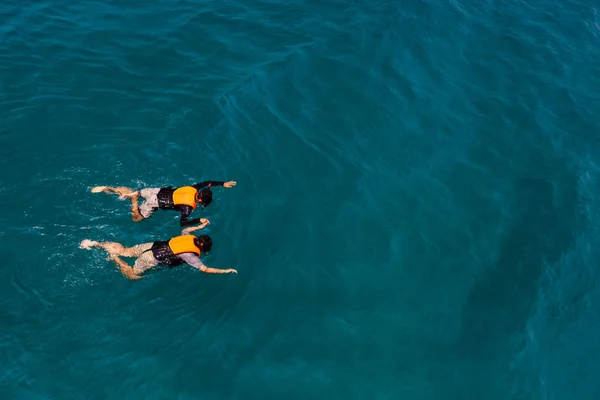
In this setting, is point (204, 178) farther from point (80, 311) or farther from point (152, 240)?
point (80, 311)

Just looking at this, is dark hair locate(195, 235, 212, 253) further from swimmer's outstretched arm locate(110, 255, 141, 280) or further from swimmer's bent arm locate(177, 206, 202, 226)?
swimmer's outstretched arm locate(110, 255, 141, 280)

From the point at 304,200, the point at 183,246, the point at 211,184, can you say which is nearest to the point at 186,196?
the point at 211,184

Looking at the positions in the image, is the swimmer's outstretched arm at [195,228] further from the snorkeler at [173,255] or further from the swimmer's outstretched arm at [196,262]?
the swimmer's outstretched arm at [196,262]

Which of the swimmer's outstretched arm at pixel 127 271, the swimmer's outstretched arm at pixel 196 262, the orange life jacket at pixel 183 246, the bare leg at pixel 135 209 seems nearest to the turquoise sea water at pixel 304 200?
the swimmer's outstretched arm at pixel 127 271

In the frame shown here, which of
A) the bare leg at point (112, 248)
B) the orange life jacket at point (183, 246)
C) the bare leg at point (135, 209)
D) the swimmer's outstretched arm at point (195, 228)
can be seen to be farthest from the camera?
the bare leg at point (135, 209)

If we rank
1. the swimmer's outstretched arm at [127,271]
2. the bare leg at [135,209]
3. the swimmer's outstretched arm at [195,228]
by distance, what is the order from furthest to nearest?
the bare leg at [135,209]
the swimmer's outstretched arm at [195,228]
the swimmer's outstretched arm at [127,271]

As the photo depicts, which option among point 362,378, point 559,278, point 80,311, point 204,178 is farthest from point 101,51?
point 559,278

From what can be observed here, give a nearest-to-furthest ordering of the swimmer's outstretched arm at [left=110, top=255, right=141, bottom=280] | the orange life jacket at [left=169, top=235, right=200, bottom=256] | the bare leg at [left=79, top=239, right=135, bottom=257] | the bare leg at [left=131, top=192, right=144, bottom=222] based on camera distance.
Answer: the orange life jacket at [left=169, top=235, right=200, bottom=256] < the swimmer's outstretched arm at [left=110, top=255, right=141, bottom=280] < the bare leg at [left=79, top=239, right=135, bottom=257] < the bare leg at [left=131, top=192, right=144, bottom=222]

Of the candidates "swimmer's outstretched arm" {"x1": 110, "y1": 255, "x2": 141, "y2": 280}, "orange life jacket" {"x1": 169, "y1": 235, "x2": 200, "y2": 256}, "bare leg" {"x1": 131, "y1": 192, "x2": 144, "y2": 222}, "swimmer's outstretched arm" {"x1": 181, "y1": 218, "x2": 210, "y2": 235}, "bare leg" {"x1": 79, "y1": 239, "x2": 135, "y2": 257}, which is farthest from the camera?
"bare leg" {"x1": 131, "y1": 192, "x2": 144, "y2": 222}

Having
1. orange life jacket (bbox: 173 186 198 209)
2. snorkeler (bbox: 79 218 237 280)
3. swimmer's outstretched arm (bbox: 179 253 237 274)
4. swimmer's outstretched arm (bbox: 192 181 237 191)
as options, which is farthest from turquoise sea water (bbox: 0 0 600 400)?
orange life jacket (bbox: 173 186 198 209)
